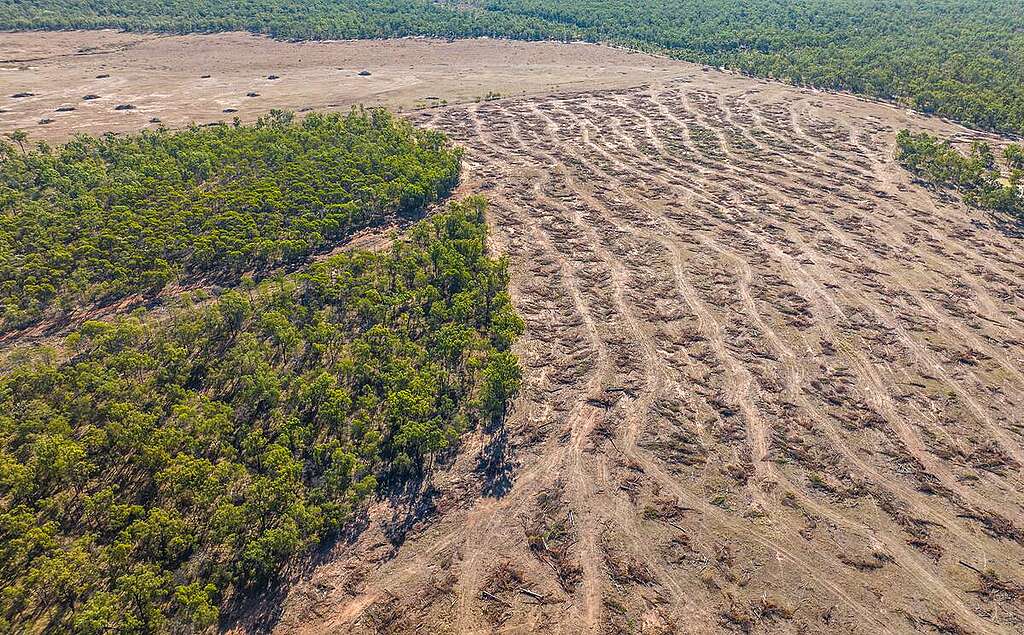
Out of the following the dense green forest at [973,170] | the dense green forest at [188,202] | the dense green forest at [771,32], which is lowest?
the dense green forest at [188,202]

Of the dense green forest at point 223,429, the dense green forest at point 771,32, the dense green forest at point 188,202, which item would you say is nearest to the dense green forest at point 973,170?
the dense green forest at point 771,32

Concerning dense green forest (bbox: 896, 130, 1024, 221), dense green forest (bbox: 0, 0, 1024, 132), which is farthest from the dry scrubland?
dense green forest (bbox: 0, 0, 1024, 132)

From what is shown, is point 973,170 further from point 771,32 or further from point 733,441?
point 771,32

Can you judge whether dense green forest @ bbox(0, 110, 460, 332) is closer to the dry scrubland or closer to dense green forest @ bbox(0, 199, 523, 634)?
dense green forest @ bbox(0, 199, 523, 634)

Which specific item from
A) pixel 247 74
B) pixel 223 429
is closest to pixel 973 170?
pixel 223 429

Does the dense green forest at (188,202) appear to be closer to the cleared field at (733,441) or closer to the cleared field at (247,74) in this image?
the cleared field at (733,441)
